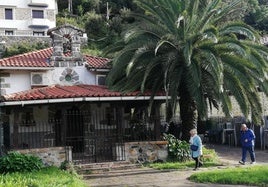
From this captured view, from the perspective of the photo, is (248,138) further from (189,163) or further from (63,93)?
(63,93)

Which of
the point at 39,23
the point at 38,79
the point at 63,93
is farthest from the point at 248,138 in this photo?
the point at 39,23

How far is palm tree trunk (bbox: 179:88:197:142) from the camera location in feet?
62.1

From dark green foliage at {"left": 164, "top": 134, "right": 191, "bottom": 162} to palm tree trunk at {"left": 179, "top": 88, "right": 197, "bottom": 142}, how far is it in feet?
2.27

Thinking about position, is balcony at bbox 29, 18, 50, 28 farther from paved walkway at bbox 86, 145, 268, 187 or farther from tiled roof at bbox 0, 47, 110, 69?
paved walkway at bbox 86, 145, 268, 187

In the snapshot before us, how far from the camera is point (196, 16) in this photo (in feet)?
59.7

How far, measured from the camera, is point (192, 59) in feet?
58.3

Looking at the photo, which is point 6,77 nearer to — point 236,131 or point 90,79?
point 90,79

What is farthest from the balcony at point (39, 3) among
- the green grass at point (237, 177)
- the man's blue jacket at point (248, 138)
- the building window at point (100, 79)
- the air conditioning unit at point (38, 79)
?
the green grass at point (237, 177)

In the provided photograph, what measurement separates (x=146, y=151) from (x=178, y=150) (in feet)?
4.30

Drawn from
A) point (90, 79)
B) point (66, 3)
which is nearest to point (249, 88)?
point (90, 79)


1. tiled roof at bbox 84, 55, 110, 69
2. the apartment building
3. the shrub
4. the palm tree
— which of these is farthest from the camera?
the apartment building

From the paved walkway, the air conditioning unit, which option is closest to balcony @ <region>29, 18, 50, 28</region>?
the air conditioning unit

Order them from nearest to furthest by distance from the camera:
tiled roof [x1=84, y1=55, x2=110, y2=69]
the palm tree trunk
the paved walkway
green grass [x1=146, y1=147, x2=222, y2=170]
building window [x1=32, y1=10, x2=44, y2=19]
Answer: the paved walkway
green grass [x1=146, y1=147, x2=222, y2=170]
the palm tree trunk
tiled roof [x1=84, y1=55, x2=110, y2=69]
building window [x1=32, y1=10, x2=44, y2=19]

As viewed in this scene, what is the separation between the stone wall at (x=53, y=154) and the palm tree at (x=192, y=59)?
3576mm
